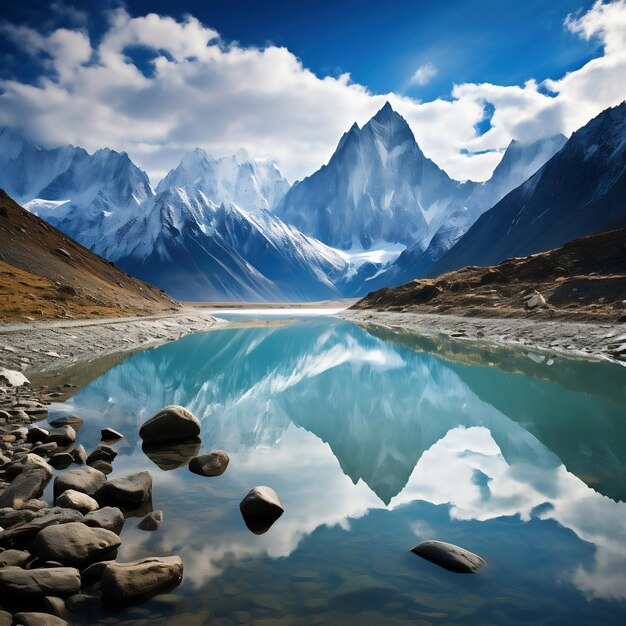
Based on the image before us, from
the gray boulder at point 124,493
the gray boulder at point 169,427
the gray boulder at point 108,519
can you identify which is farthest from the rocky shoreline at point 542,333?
the gray boulder at point 108,519

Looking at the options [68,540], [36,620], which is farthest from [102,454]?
[36,620]

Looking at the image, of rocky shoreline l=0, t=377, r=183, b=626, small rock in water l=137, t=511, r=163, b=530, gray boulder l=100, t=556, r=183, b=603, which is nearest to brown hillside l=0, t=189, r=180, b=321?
rocky shoreline l=0, t=377, r=183, b=626

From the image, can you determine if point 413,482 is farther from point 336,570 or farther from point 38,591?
point 38,591

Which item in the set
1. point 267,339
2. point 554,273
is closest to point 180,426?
point 267,339

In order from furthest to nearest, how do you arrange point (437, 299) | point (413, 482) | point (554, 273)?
point (437, 299), point (554, 273), point (413, 482)

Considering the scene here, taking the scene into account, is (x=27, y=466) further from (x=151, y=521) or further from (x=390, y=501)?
(x=390, y=501)
